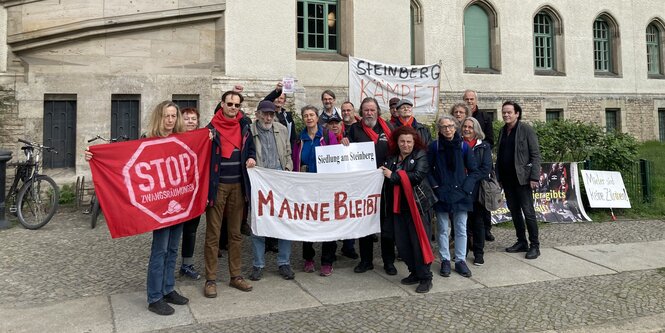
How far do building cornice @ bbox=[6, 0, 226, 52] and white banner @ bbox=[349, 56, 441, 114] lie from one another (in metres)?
4.32

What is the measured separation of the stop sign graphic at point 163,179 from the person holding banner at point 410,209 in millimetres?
2243

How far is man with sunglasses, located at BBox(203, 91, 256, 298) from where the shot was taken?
4949 mm

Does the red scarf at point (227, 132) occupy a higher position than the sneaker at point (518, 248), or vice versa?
the red scarf at point (227, 132)

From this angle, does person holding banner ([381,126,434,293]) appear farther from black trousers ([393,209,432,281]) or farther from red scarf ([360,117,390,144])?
red scarf ([360,117,390,144])

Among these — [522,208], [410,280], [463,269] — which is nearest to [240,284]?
[410,280]

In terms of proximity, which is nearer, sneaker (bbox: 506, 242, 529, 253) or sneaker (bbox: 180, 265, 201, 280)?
sneaker (bbox: 180, 265, 201, 280)

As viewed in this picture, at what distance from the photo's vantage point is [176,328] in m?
4.13

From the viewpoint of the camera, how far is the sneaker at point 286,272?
5.54m

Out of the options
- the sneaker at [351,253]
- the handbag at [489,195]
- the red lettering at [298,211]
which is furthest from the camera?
the sneaker at [351,253]

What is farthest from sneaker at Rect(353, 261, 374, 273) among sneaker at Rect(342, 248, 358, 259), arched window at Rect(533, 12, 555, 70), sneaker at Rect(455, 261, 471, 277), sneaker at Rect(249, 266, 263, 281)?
arched window at Rect(533, 12, 555, 70)

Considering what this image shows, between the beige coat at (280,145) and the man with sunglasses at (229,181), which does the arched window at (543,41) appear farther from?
the man with sunglasses at (229,181)

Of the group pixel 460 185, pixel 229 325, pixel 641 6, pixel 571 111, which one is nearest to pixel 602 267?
pixel 460 185

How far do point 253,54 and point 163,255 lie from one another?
337 inches

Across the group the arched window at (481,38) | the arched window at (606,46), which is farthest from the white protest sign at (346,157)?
the arched window at (606,46)
